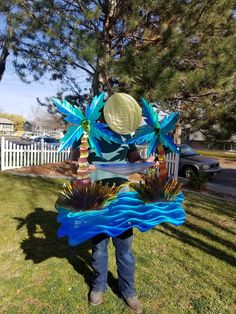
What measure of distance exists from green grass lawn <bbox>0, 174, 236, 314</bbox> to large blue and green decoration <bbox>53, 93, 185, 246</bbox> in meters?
0.93

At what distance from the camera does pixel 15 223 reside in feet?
16.9

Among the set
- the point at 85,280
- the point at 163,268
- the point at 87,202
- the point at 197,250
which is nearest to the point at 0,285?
the point at 85,280

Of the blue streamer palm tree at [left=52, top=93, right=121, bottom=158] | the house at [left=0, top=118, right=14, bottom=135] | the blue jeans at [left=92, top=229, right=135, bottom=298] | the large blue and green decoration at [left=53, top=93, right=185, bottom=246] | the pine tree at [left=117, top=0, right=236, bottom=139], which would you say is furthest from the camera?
the house at [left=0, top=118, right=14, bottom=135]

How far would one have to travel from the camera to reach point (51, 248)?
4.23 meters

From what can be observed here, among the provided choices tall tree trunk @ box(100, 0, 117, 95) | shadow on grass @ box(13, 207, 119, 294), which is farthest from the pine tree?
shadow on grass @ box(13, 207, 119, 294)

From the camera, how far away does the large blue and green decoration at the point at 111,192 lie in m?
2.58

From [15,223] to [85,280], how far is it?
220cm

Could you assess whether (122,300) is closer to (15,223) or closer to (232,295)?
(232,295)

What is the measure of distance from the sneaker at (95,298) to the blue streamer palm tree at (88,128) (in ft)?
4.34

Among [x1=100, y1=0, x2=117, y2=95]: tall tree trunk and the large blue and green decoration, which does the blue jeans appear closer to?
the large blue and green decoration

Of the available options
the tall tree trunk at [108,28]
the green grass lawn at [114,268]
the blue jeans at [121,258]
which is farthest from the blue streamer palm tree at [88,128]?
the tall tree trunk at [108,28]

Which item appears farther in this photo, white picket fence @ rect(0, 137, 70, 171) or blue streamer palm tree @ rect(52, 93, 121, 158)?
white picket fence @ rect(0, 137, 70, 171)

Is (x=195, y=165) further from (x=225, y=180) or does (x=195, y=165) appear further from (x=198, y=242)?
(x=198, y=242)

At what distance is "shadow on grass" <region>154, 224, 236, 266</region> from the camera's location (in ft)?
13.9
